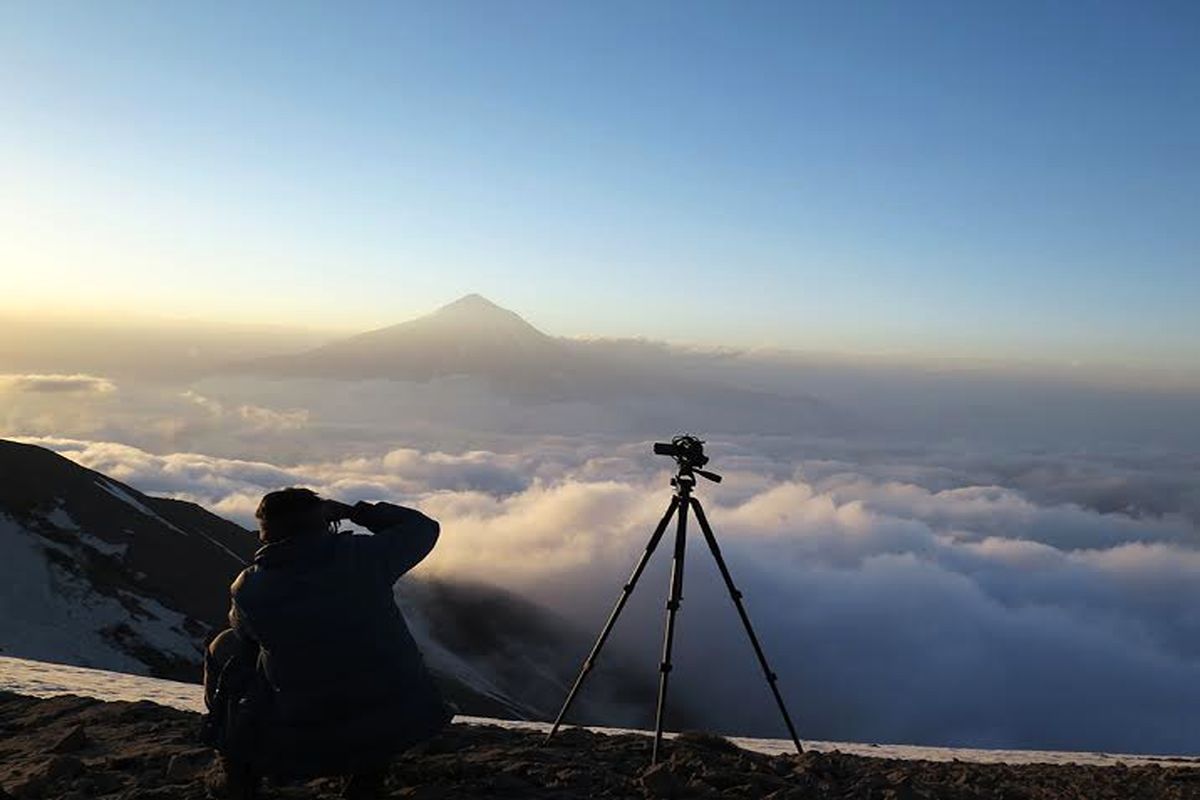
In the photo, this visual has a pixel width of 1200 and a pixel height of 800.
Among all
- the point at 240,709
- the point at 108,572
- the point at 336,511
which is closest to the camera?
the point at 240,709

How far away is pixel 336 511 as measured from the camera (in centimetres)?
470

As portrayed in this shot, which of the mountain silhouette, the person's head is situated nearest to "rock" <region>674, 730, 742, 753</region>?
the person's head

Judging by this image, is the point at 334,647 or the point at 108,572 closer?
the point at 334,647

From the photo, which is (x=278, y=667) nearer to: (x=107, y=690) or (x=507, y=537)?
(x=107, y=690)

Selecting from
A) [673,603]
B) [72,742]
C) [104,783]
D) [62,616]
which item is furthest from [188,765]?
[62,616]

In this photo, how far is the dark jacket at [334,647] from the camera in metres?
4.27

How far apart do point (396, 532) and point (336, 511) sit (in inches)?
15.6

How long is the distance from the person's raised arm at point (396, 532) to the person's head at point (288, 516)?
0.28m

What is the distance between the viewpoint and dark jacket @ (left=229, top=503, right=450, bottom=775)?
4.27 m

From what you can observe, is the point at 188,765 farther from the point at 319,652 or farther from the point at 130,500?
the point at 130,500

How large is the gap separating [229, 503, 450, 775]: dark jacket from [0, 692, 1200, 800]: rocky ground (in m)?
0.84

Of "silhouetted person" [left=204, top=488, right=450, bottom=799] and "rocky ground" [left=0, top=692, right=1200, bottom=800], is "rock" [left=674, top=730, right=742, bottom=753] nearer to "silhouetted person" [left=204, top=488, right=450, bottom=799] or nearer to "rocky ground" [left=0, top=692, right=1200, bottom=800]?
"rocky ground" [left=0, top=692, right=1200, bottom=800]

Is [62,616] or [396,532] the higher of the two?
[396,532]

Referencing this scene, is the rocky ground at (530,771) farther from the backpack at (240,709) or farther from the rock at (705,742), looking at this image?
the backpack at (240,709)
